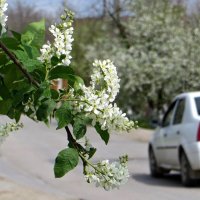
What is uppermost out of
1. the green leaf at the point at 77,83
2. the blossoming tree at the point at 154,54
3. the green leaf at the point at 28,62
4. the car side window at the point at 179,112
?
the blossoming tree at the point at 154,54

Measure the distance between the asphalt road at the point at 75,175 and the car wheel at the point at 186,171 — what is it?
131 millimetres

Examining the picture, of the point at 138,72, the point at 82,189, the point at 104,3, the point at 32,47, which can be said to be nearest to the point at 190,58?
the point at 138,72

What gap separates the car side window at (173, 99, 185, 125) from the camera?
13.6 m

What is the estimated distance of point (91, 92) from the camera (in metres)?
3.05

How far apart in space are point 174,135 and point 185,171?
0.92 meters

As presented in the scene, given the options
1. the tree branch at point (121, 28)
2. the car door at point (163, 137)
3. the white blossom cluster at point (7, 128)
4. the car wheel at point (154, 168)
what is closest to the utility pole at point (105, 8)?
the tree branch at point (121, 28)

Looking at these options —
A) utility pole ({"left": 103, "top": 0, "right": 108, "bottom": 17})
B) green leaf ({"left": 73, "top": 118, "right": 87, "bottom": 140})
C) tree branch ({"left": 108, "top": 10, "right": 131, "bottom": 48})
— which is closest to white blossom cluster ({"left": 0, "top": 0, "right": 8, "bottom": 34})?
green leaf ({"left": 73, "top": 118, "right": 87, "bottom": 140})

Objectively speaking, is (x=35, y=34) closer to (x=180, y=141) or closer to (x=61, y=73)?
(x=61, y=73)

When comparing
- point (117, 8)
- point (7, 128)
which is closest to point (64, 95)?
point (7, 128)

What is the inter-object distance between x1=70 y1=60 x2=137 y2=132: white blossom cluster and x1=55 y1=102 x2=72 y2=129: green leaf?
0.03 metres

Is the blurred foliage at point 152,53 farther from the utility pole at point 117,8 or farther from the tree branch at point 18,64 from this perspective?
the tree branch at point 18,64

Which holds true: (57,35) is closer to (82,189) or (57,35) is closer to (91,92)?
(91,92)

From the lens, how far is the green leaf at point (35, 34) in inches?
132

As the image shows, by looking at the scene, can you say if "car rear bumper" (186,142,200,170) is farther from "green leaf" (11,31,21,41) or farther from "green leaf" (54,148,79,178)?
"green leaf" (54,148,79,178)
